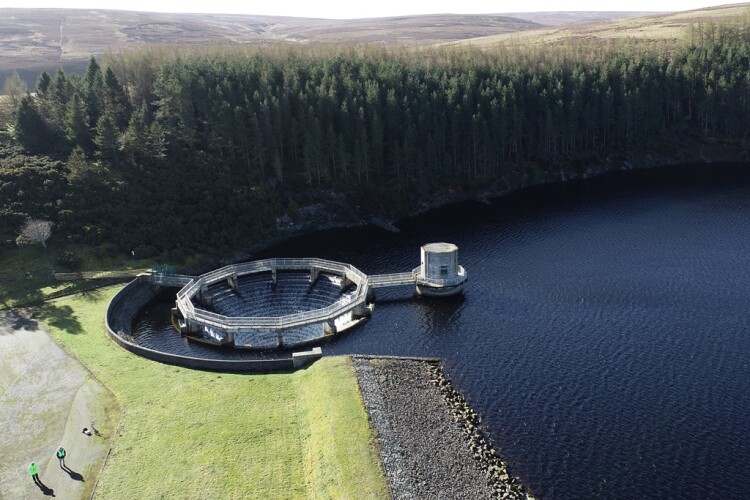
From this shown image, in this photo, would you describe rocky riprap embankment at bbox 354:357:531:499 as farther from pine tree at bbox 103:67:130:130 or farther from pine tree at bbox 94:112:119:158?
pine tree at bbox 103:67:130:130

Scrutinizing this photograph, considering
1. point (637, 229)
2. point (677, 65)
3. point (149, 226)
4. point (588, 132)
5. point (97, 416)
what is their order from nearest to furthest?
point (97, 416)
point (149, 226)
point (637, 229)
point (588, 132)
point (677, 65)

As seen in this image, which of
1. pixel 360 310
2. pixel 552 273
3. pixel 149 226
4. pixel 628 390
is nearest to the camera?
pixel 628 390

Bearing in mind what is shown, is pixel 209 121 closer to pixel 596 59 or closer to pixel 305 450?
pixel 305 450

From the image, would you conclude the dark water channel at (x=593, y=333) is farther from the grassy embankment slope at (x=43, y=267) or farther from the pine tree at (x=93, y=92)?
the pine tree at (x=93, y=92)

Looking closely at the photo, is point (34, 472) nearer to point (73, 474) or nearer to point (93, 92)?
point (73, 474)

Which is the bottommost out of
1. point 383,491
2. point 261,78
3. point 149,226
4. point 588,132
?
point 383,491

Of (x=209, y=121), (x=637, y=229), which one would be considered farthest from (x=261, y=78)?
(x=637, y=229)

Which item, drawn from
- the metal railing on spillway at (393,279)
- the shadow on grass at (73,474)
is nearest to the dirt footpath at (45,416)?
the shadow on grass at (73,474)

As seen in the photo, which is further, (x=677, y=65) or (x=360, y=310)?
(x=677, y=65)
